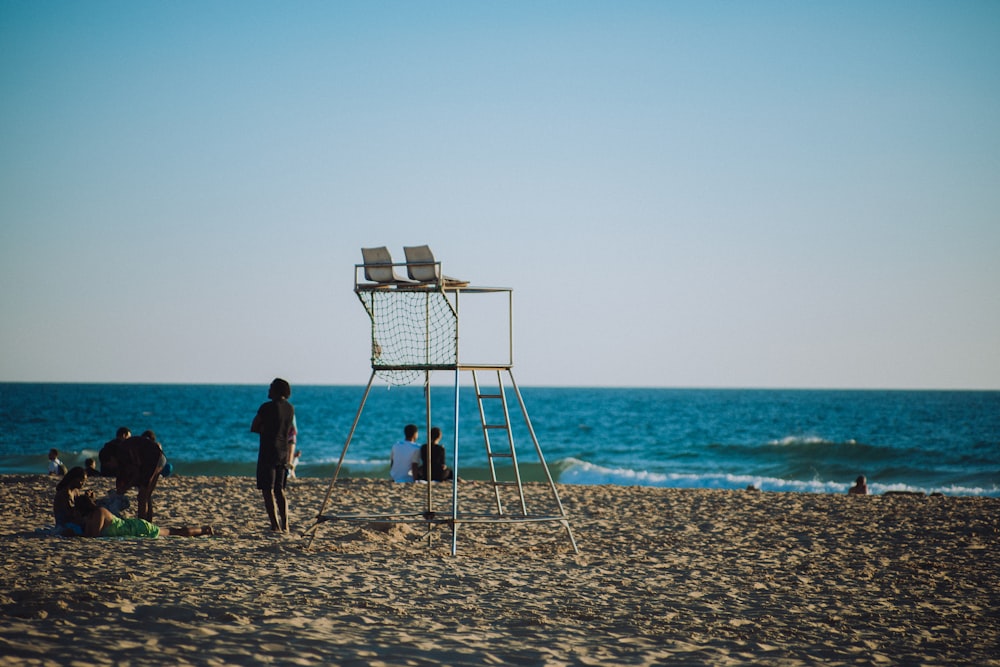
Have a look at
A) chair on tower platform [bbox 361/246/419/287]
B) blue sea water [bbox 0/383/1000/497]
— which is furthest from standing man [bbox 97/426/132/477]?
blue sea water [bbox 0/383/1000/497]

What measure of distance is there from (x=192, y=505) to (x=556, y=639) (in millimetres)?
8838

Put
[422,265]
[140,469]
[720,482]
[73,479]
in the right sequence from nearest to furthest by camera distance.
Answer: [422,265]
[73,479]
[140,469]
[720,482]

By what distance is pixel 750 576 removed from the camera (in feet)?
27.4

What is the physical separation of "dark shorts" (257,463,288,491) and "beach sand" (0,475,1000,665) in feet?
1.73

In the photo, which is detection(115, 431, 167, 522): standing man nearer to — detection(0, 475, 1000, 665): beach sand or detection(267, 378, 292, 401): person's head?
detection(0, 475, 1000, 665): beach sand

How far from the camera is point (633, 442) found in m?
47.7

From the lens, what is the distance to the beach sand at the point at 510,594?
5.45 m

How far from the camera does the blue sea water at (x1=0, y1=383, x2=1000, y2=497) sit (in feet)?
95.4

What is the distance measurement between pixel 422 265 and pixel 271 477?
3.05 meters

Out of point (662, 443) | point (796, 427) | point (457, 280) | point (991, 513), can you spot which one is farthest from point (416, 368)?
point (796, 427)

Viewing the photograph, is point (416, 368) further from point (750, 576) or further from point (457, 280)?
point (750, 576)

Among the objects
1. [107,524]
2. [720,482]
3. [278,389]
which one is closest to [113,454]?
[107,524]

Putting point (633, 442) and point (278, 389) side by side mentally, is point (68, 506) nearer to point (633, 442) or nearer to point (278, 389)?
point (278, 389)

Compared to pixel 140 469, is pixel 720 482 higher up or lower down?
lower down
